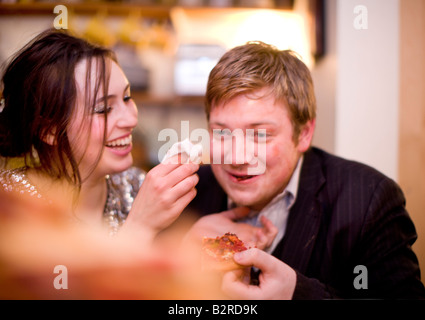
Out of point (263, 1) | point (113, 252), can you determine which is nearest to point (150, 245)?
point (113, 252)

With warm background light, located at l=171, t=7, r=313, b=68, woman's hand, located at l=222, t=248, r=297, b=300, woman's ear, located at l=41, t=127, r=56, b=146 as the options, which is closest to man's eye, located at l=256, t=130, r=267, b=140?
woman's hand, located at l=222, t=248, r=297, b=300

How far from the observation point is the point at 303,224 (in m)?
1.04

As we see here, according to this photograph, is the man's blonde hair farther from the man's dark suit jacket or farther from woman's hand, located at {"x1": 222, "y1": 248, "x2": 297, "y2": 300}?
woman's hand, located at {"x1": 222, "y1": 248, "x2": 297, "y2": 300}

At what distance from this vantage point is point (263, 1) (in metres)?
2.43

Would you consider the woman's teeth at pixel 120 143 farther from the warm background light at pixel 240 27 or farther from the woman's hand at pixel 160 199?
the warm background light at pixel 240 27

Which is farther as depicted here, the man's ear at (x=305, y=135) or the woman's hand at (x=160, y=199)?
the man's ear at (x=305, y=135)

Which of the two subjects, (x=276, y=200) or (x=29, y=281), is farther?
(x=276, y=200)

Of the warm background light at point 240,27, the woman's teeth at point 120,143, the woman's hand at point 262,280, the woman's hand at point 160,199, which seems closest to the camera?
the woman's hand at point 262,280

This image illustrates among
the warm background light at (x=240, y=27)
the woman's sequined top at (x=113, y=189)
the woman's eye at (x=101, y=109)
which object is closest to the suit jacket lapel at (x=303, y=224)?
the woman's sequined top at (x=113, y=189)

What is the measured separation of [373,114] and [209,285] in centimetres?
104

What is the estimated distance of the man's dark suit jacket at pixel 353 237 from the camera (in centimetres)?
95

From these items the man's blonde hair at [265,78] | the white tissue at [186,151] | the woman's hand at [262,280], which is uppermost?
the man's blonde hair at [265,78]
